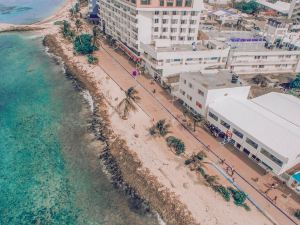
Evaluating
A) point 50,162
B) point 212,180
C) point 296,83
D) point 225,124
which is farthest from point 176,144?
point 296,83

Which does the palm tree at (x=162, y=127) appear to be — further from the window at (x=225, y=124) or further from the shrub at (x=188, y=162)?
the window at (x=225, y=124)

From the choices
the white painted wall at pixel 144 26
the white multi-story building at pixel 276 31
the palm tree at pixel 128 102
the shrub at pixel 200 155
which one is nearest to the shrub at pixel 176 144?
the shrub at pixel 200 155

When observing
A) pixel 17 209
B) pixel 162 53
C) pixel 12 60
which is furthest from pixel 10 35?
pixel 17 209

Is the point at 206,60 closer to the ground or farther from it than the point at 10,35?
farther from it

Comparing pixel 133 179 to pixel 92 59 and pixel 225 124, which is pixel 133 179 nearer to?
pixel 225 124

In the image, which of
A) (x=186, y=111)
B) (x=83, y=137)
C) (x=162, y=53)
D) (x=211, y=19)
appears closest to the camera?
(x=83, y=137)

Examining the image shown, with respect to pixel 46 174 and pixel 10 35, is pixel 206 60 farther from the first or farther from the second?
pixel 10 35
